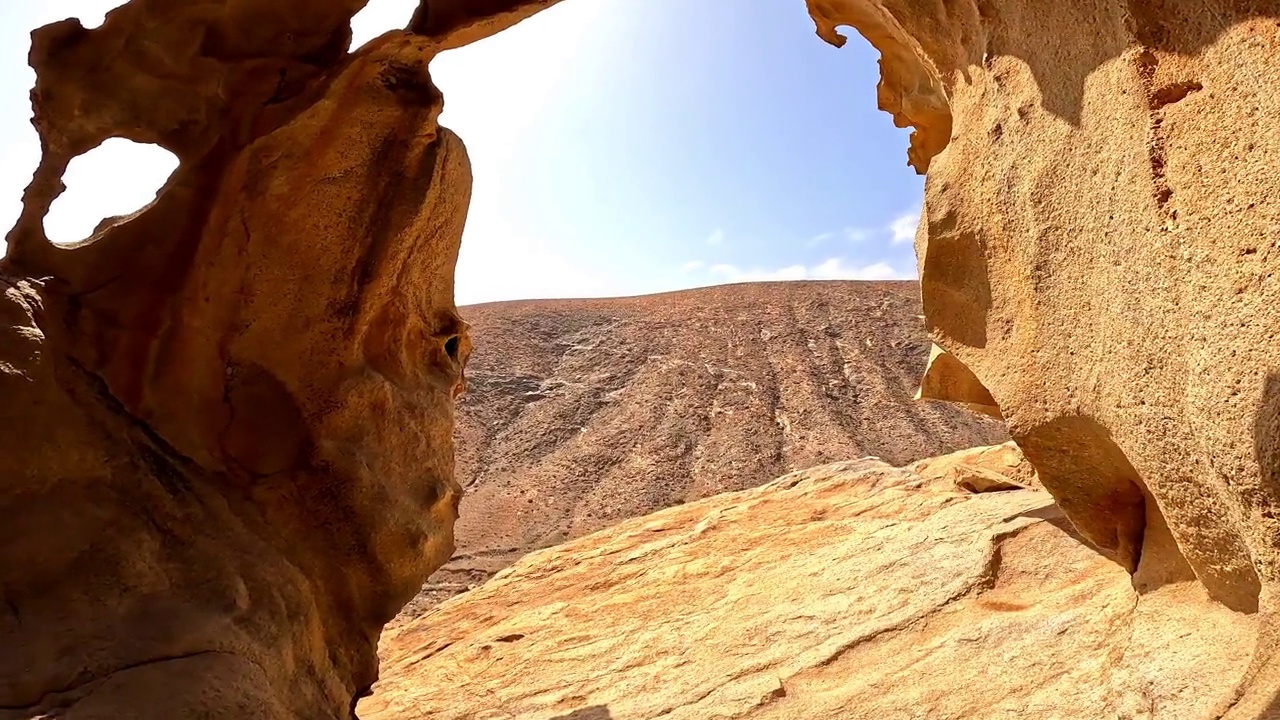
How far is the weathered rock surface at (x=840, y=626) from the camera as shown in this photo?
341 centimetres

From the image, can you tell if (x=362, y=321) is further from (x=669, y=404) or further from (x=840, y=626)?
(x=669, y=404)

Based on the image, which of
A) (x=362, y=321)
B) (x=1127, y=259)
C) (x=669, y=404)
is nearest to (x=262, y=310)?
(x=362, y=321)

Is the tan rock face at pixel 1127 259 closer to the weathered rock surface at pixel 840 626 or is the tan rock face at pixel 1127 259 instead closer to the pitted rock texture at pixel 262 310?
the weathered rock surface at pixel 840 626

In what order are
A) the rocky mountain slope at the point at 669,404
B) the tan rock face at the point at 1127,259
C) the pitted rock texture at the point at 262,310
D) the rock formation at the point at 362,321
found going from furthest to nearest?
the rocky mountain slope at the point at 669,404
the pitted rock texture at the point at 262,310
the rock formation at the point at 362,321
the tan rock face at the point at 1127,259

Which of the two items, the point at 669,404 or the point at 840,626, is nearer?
the point at 840,626

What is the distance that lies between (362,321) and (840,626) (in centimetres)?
303

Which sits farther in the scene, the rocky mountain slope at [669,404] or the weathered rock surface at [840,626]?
the rocky mountain slope at [669,404]

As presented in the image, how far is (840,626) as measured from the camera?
4.92 meters

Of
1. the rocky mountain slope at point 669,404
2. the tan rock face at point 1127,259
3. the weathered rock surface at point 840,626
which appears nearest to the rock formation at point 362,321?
the tan rock face at point 1127,259

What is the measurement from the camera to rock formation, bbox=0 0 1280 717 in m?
2.28

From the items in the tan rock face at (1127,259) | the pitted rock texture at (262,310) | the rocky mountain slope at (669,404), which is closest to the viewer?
the tan rock face at (1127,259)

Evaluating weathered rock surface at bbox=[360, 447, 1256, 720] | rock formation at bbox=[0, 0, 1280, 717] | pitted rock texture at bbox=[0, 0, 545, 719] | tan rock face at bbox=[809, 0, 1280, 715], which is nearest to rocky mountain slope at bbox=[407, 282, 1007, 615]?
weathered rock surface at bbox=[360, 447, 1256, 720]

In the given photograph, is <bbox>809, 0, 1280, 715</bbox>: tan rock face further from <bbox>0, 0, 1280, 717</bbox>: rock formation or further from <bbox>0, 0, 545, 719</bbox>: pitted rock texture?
<bbox>0, 0, 545, 719</bbox>: pitted rock texture

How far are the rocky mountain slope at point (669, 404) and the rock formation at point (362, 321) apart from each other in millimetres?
10013
